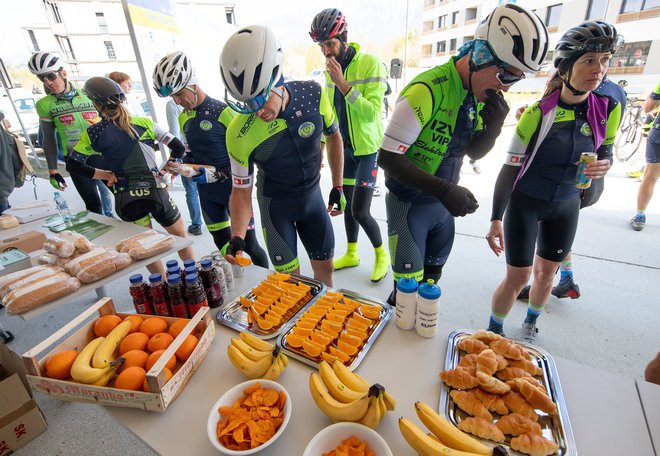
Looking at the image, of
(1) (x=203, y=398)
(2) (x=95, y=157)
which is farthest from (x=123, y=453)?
(2) (x=95, y=157)

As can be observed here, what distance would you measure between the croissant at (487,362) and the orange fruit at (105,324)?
1.23m

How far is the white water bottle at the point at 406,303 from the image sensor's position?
1107 mm

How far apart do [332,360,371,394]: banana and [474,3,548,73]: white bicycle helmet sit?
1240mm

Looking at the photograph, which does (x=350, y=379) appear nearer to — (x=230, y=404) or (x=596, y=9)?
(x=230, y=404)

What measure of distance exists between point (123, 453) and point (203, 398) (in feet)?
3.64

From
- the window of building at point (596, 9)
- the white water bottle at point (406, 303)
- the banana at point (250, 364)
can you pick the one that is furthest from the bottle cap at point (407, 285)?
the window of building at point (596, 9)

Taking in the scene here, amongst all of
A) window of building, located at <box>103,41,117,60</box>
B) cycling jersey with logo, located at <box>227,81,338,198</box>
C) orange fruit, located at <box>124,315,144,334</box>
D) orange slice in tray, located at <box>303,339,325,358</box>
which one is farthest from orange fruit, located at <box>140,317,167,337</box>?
window of building, located at <box>103,41,117,60</box>

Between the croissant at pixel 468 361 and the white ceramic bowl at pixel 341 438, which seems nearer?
the white ceramic bowl at pixel 341 438

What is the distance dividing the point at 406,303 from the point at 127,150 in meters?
2.29

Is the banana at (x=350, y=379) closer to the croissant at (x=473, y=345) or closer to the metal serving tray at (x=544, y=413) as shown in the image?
the metal serving tray at (x=544, y=413)

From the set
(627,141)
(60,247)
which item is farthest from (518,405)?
(627,141)

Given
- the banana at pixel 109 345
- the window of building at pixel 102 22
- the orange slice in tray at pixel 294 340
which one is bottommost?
the orange slice in tray at pixel 294 340

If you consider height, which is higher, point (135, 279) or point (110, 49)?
point (110, 49)

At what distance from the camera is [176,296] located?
1.21m
